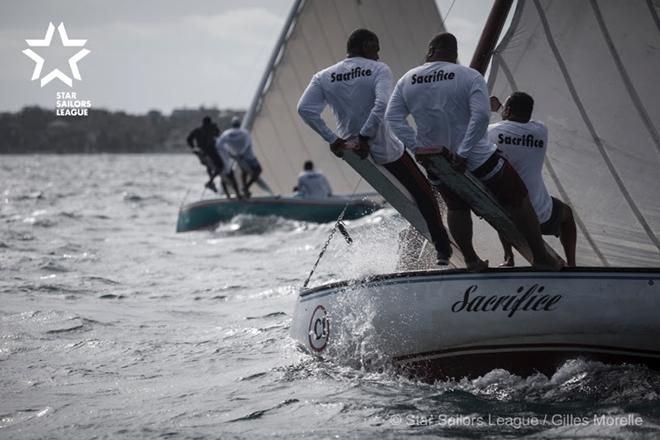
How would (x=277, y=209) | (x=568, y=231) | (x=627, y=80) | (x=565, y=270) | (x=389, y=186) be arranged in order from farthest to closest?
1. (x=277, y=209)
2. (x=627, y=80)
3. (x=568, y=231)
4. (x=389, y=186)
5. (x=565, y=270)

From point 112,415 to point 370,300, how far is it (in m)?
1.93

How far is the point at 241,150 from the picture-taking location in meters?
20.6

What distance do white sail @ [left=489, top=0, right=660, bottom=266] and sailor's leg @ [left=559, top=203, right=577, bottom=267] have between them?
1.82ft

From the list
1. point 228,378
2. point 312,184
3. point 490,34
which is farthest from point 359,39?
point 312,184

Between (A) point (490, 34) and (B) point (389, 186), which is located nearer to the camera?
(B) point (389, 186)

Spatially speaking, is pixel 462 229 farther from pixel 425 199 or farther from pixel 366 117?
pixel 366 117

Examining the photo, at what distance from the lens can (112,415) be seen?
666cm

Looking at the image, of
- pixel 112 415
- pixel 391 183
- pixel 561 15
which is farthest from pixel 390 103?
pixel 112 415

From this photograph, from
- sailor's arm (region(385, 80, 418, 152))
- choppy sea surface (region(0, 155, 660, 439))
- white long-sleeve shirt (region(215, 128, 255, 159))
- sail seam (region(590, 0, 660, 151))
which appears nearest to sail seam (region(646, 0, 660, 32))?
sail seam (region(590, 0, 660, 151))

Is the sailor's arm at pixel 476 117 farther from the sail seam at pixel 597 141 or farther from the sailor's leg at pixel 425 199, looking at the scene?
the sail seam at pixel 597 141

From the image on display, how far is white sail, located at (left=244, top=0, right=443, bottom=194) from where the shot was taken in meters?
18.6

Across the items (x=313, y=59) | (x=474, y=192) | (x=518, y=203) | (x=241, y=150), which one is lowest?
(x=518, y=203)

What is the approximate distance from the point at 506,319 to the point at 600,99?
2.18 meters

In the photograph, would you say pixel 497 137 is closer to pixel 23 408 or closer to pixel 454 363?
pixel 454 363
